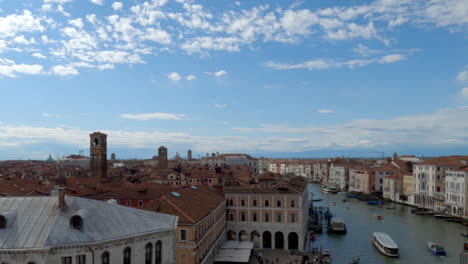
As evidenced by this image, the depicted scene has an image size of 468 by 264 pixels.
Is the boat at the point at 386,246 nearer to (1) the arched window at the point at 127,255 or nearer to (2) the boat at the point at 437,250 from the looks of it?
(2) the boat at the point at 437,250

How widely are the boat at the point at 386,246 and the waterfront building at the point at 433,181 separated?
24481 millimetres

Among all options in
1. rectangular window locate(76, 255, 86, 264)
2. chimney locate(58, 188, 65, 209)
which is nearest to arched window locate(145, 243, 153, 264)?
rectangular window locate(76, 255, 86, 264)

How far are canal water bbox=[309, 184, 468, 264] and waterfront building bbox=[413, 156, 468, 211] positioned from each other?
12.9 ft

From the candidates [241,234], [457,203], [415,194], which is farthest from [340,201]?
[241,234]

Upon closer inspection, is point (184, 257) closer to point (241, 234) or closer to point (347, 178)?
point (241, 234)

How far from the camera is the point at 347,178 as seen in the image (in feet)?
302

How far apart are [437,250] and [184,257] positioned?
21.4 metres

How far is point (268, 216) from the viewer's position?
32531 mm

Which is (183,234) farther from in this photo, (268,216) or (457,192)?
(457,192)

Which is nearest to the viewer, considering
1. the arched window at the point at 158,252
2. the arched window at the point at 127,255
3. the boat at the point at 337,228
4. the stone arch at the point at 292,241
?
the arched window at the point at 127,255

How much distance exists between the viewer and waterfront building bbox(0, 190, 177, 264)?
13258 millimetres

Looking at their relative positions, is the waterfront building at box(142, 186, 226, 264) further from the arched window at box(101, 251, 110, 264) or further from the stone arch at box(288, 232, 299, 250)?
the arched window at box(101, 251, 110, 264)

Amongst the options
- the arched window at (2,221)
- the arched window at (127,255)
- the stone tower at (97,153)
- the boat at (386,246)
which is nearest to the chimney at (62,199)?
the arched window at (2,221)

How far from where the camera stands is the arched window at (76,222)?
14501 millimetres
